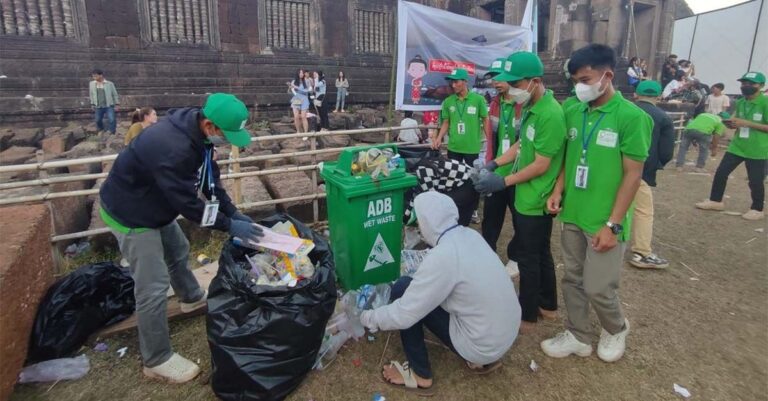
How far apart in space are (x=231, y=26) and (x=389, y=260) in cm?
1291

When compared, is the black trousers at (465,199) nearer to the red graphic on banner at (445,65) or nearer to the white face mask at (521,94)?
the white face mask at (521,94)

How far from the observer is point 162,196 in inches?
92.1

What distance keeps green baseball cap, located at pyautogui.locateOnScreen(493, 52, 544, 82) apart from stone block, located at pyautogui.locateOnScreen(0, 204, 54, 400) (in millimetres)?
3136

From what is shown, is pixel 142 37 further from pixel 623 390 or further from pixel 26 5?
pixel 623 390

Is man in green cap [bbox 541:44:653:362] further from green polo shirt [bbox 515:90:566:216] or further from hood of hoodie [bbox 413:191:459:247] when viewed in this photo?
hood of hoodie [bbox 413:191:459:247]

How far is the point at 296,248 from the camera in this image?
7.93ft

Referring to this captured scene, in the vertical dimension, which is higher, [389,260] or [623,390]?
[389,260]

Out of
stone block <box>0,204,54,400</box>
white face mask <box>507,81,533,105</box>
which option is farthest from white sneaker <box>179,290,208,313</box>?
white face mask <box>507,81,533,105</box>

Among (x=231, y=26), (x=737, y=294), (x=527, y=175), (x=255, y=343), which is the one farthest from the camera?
(x=231, y=26)

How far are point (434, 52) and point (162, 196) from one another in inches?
156

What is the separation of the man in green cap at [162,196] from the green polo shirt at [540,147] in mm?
1719

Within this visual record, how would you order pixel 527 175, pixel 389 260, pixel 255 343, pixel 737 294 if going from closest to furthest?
pixel 255 343, pixel 527 175, pixel 389 260, pixel 737 294

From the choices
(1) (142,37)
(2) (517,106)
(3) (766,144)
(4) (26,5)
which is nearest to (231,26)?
(1) (142,37)

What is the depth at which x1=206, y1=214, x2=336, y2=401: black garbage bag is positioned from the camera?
2.14 m
